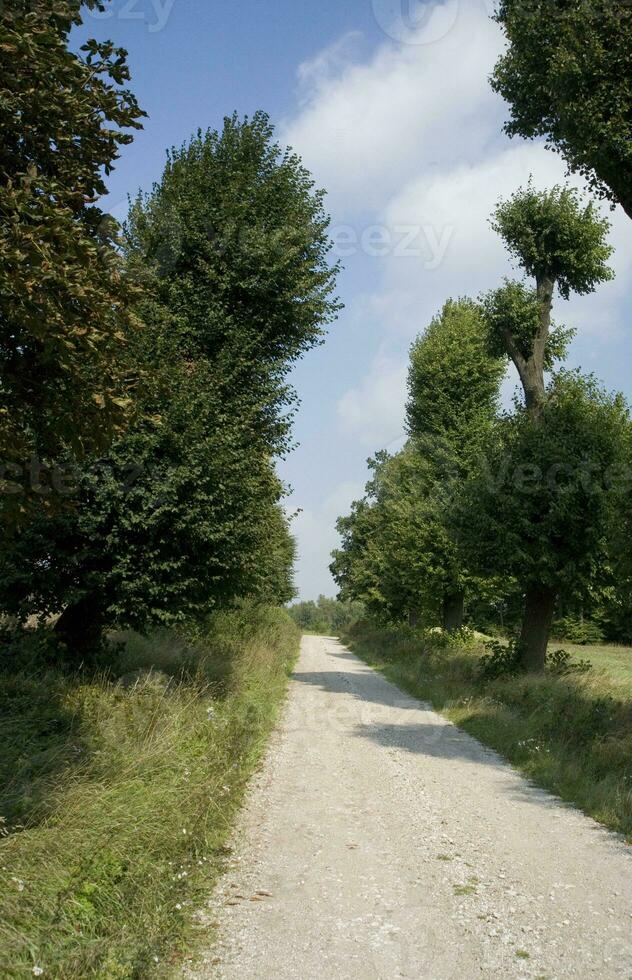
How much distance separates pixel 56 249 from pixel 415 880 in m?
5.27

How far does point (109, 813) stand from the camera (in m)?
5.29

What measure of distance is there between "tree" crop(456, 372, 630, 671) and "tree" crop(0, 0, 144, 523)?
12147 millimetres

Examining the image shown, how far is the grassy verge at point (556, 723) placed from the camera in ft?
26.3

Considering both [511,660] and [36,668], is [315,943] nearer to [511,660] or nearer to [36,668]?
[36,668]

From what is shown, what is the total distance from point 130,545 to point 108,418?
17.6 feet

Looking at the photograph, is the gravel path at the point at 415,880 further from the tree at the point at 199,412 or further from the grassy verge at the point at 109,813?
the tree at the point at 199,412

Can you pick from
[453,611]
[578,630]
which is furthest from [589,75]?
[578,630]

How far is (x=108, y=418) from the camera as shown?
15.4 feet

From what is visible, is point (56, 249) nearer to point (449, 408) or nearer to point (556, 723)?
point (556, 723)

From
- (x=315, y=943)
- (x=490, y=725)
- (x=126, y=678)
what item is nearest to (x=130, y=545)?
(x=126, y=678)

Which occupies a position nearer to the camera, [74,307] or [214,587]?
[74,307]

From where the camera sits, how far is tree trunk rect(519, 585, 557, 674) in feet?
54.0

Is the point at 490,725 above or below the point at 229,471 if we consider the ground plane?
below

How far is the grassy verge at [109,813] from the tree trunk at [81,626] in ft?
1.74
